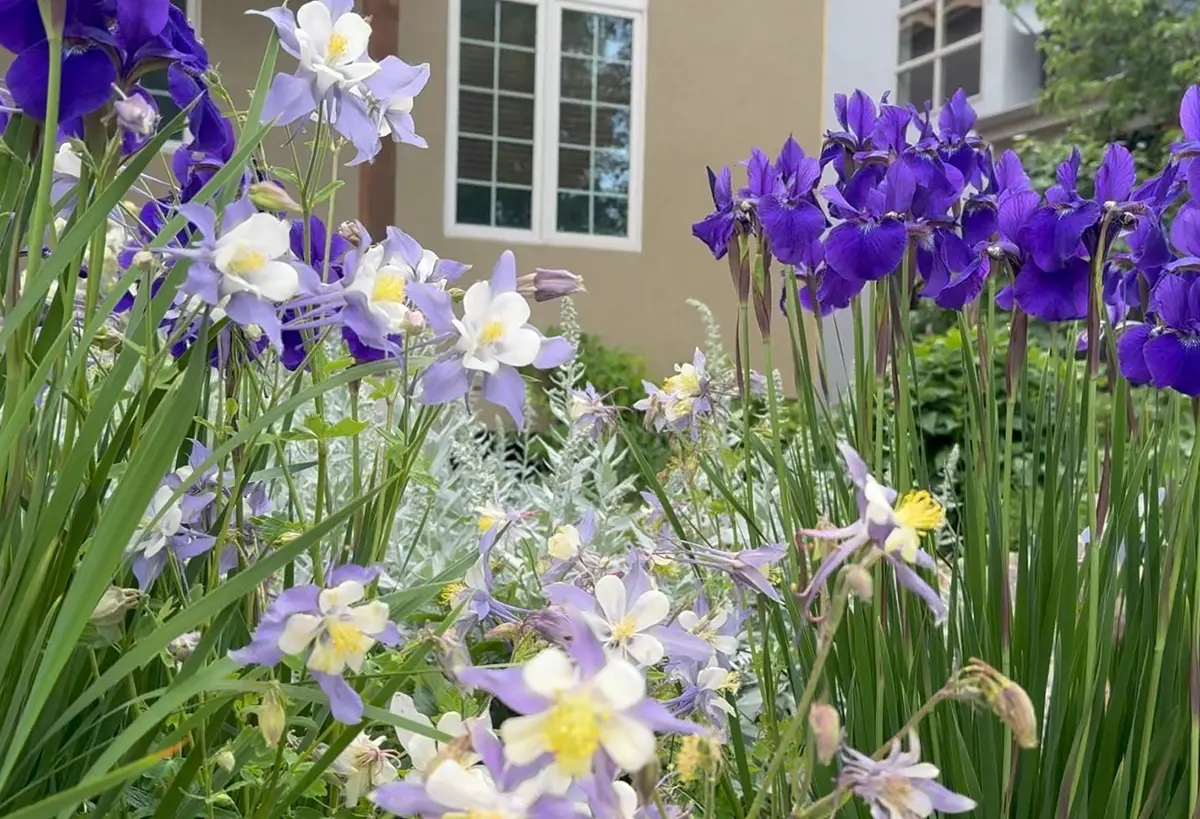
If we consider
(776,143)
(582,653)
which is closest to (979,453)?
(582,653)

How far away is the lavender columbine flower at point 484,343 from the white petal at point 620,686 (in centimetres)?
26

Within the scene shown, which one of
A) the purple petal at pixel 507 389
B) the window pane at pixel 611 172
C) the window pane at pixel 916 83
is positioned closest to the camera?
the purple petal at pixel 507 389

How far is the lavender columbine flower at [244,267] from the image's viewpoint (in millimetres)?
662

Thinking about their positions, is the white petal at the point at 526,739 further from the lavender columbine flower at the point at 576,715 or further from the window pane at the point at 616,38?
the window pane at the point at 616,38

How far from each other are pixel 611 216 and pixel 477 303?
683 cm

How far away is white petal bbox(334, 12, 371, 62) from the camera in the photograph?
83 centimetres

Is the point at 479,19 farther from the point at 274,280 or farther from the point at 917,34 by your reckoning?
the point at 917,34

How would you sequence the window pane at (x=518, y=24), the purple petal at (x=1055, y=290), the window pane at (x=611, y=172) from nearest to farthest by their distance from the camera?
the purple petal at (x=1055, y=290)
the window pane at (x=518, y=24)
the window pane at (x=611, y=172)

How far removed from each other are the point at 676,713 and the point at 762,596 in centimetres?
14

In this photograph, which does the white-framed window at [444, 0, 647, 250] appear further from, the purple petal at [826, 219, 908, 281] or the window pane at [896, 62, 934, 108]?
the window pane at [896, 62, 934, 108]

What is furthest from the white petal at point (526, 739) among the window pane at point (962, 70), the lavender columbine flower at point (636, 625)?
the window pane at point (962, 70)

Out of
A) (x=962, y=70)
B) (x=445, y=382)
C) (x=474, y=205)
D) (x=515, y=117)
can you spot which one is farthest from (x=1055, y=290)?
(x=962, y=70)

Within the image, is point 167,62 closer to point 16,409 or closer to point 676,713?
point 16,409

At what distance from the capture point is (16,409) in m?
0.64
